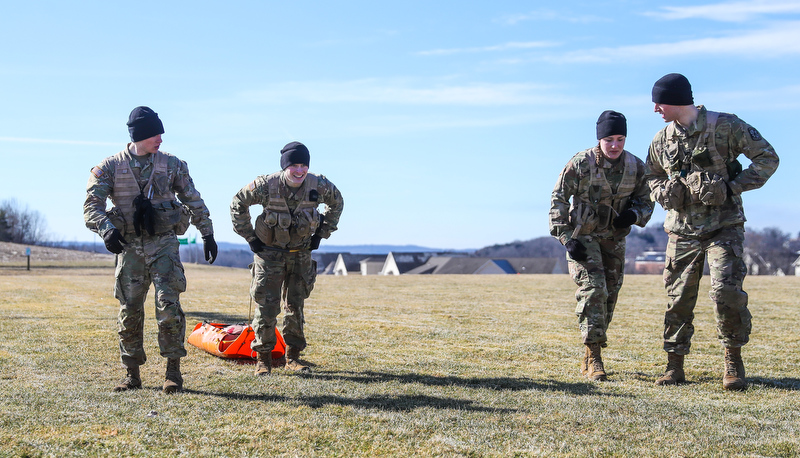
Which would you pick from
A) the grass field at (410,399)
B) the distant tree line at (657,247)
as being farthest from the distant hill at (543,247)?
the grass field at (410,399)

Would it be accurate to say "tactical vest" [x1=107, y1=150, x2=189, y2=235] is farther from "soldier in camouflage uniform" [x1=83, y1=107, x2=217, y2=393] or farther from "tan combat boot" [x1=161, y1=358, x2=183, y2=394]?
"tan combat boot" [x1=161, y1=358, x2=183, y2=394]

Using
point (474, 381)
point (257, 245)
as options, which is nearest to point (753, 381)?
point (474, 381)

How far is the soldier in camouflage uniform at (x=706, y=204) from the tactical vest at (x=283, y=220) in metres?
3.41

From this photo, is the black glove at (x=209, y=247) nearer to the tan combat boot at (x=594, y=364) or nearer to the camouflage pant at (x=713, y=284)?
the tan combat boot at (x=594, y=364)

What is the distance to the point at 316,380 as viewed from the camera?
7180mm

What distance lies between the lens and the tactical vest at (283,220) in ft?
25.2

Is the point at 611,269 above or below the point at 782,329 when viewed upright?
above

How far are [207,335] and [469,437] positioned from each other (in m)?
4.85

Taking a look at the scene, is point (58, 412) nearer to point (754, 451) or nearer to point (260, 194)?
point (260, 194)

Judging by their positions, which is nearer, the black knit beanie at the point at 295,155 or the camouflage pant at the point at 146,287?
the camouflage pant at the point at 146,287

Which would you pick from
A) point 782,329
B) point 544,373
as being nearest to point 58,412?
point 544,373

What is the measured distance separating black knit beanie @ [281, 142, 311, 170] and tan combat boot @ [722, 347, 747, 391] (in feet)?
14.2

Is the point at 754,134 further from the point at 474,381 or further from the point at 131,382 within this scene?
the point at 131,382

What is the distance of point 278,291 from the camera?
25.9 feet
